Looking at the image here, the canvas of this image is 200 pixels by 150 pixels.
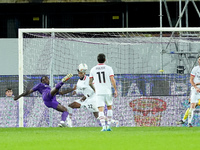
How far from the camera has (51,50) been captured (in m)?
19.4

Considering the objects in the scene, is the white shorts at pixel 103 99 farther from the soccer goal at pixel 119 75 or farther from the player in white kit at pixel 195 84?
the soccer goal at pixel 119 75

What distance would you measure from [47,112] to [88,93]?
1.57 metres

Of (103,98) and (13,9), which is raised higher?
(13,9)

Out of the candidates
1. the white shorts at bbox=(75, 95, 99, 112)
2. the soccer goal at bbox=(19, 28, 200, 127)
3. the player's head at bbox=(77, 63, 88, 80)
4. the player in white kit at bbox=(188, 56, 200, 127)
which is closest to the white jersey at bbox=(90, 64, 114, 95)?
the player's head at bbox=(77, 63, 88, 80)

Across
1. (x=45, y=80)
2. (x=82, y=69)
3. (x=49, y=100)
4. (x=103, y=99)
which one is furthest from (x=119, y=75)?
(x=103, y=99)

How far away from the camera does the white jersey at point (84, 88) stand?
17.9 meters

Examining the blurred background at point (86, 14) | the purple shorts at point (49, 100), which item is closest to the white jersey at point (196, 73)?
the purple shorts at point (49, 100)

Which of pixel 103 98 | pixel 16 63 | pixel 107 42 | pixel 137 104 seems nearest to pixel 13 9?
pixel 16 63

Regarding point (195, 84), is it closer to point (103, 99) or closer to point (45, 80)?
point (103, 99)

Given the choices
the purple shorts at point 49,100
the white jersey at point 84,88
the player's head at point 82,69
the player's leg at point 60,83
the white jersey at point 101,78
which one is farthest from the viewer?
the white jersey at point 84,88

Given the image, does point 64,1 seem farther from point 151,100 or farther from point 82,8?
point 151,100

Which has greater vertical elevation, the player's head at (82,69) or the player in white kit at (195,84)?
the player's head at (82,69)

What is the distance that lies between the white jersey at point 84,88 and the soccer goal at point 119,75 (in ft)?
3.96
